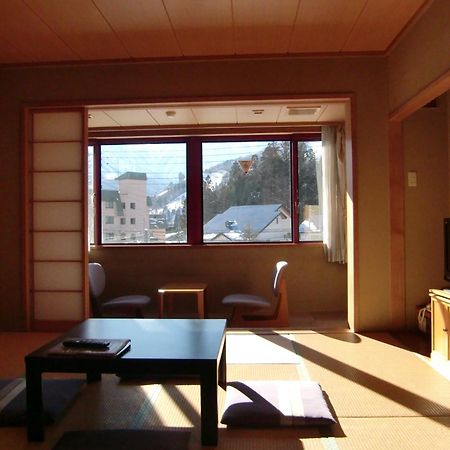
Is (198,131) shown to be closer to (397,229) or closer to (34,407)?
(397,229)

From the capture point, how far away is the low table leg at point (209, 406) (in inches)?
78.0

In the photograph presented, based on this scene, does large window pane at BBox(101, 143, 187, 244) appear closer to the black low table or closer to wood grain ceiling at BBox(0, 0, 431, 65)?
wood grain ceiling at BBox(0, 0, 431, 65)

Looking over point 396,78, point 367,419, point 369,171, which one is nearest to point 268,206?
point 369,171

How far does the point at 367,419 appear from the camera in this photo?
2.22 metres

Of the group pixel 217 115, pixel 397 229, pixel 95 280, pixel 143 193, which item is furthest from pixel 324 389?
pixel 143 193

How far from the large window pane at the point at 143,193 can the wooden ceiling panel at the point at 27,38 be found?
1.76 meters

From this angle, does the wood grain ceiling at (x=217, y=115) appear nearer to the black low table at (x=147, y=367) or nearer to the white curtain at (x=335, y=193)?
the white curtain at (x=335, y=193)

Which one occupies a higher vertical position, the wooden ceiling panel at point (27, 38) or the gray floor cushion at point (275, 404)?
the wooden ceiling panel at point (27, 38)

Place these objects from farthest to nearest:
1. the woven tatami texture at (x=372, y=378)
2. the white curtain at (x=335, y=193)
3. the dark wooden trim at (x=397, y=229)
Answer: the white curtain at (x=335, y=193) < the dark wooden trim at (x=397, y=229) < the woven tatami texture at (x=372, y=378)

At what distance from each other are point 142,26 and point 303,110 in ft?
6.07

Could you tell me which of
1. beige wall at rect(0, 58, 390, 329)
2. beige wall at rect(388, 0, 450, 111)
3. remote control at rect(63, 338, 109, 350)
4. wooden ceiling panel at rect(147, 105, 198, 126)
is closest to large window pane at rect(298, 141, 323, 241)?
wooden ceiling panel at rect(147, 105, 198, 126)

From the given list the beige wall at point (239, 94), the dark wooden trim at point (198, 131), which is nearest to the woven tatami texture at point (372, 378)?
the beige wall at point (239, 94)

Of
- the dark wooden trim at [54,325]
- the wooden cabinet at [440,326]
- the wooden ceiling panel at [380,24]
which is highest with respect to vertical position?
the wooden ceiling panel at [380,24]

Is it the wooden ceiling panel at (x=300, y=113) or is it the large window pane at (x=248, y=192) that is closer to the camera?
the wooden ceiling panel at (x=300, y=113)
